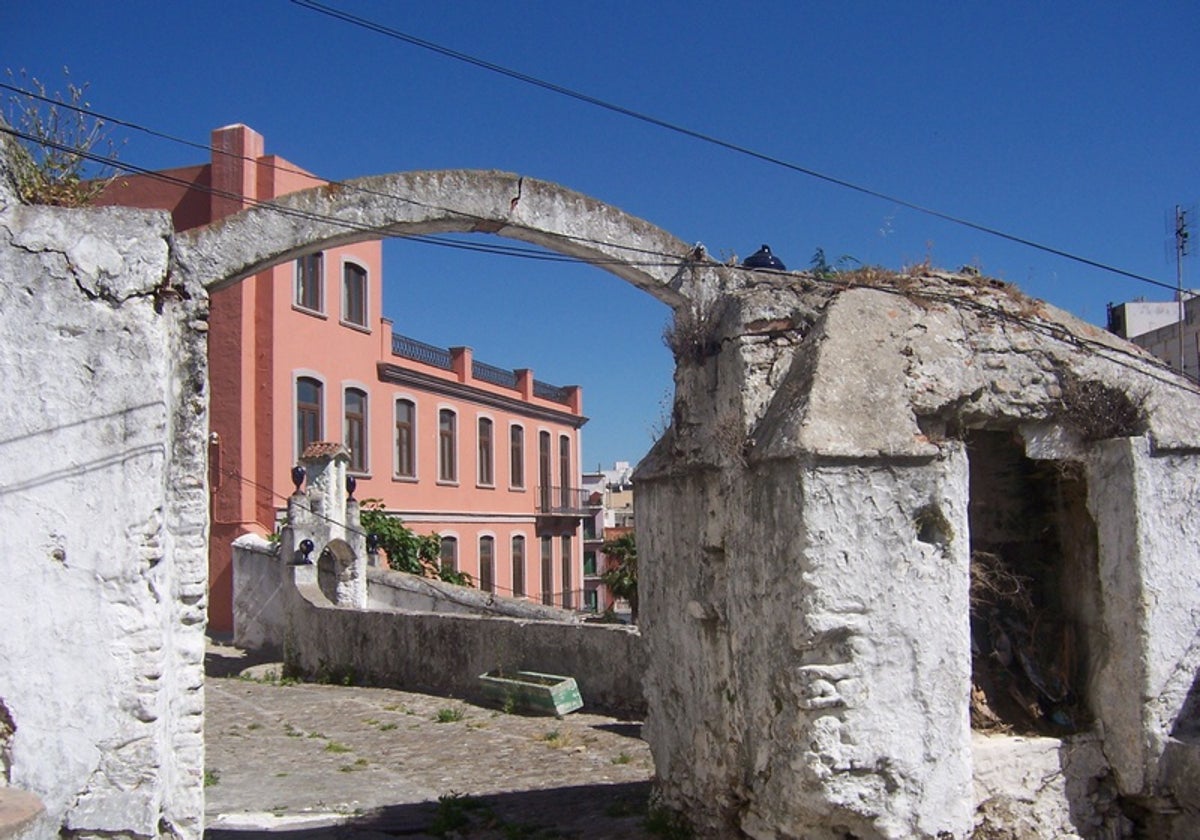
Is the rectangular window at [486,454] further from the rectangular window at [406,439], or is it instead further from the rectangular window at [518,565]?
the rectangular window at [406,439]

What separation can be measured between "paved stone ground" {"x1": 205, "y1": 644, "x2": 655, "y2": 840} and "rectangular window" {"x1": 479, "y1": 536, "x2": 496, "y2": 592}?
1508 cm

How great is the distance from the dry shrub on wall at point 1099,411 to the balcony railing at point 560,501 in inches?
1052

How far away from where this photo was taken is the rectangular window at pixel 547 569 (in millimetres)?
32169

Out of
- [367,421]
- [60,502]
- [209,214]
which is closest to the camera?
[60,502]

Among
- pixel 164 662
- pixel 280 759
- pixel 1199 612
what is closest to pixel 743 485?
pixel 1199 612

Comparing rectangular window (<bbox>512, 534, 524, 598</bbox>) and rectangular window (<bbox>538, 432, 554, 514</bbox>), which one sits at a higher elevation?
rectangular window (<bbox>538, 432, 554, 514</bbox>)

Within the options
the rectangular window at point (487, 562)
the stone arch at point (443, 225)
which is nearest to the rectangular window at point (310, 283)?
the rectangular window at point (487, 562)

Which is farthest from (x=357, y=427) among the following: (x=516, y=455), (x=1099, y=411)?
(x=1099, y=411)

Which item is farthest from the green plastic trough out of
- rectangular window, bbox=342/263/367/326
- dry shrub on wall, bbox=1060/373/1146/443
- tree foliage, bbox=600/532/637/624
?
rectangular window, bbox=342/263/367/326

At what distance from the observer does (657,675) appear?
704cm

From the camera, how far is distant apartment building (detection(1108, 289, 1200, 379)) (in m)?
15.4

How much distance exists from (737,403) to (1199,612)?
274 centimetres

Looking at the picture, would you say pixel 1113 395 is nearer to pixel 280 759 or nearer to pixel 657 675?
pixel 657 675

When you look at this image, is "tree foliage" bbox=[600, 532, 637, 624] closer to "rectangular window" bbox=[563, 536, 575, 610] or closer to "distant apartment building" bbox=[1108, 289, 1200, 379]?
"distant apartment building" bbox=[1108, 289, 1200, 379]
